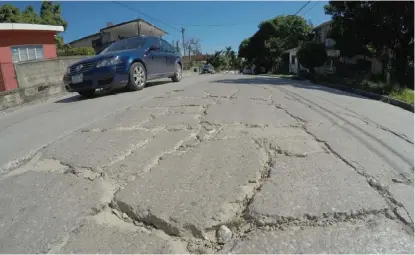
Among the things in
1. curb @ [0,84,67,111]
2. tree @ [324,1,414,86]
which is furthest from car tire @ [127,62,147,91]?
tree @ [324,1,414,86]

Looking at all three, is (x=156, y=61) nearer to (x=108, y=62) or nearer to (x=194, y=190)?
(x=108, y=62)

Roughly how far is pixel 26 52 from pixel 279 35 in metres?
35.9

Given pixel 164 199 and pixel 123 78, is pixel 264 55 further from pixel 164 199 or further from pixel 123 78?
pixel 164 199

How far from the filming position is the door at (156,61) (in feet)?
29.0

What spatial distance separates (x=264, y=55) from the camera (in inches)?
1788

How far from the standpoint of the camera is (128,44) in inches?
347

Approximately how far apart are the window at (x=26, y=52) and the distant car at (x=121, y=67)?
8230mm

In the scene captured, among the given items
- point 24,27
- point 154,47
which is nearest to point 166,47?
point 154,47

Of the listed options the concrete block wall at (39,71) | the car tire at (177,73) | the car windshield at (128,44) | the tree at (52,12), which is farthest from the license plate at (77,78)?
the tree at (52,12)

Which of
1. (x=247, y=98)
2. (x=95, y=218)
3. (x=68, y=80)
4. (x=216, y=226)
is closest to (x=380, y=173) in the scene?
(x=216, y=226)

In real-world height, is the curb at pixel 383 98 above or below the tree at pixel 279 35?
below

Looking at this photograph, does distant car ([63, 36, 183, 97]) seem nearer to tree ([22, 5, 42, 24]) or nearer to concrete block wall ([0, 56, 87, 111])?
concrete block wall ([0, 56, 87, 111])

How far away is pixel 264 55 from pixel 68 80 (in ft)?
132

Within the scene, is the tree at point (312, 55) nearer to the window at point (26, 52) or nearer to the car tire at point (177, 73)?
the car tire at point (177, 73)
